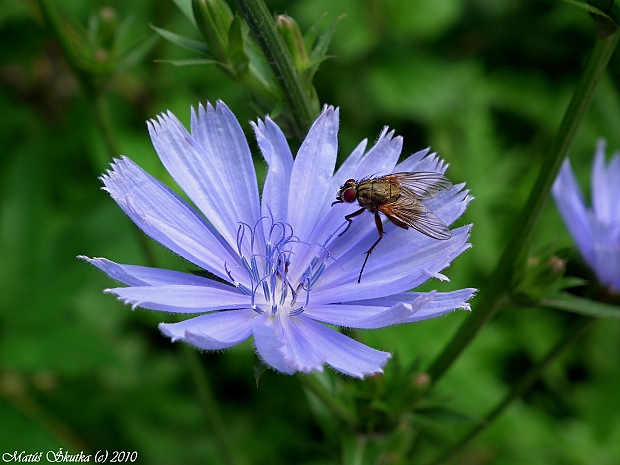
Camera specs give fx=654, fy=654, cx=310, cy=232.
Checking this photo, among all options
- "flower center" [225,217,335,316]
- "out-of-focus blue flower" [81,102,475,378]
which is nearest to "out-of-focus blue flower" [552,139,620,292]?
"out-of-focus blue flower" [81,102,475,378]

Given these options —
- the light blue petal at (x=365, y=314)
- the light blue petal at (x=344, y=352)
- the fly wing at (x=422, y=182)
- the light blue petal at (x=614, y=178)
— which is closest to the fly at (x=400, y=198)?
the fly wing at (x=422, y=182)

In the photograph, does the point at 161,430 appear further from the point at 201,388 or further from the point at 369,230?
the point at 369,230

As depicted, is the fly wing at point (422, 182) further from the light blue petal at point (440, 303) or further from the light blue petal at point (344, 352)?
the light blue petal at point (344, 352)

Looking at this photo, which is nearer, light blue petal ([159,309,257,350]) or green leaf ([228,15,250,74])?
light blue petal ([159,309,257,350])

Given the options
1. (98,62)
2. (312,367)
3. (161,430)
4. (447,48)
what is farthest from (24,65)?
(312,367)

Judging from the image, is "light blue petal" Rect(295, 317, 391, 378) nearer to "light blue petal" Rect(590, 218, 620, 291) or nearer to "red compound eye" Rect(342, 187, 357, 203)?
"red compound eye" Rect(342, 187, 357, 203)

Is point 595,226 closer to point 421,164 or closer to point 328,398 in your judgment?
point 421,164
